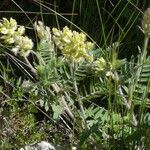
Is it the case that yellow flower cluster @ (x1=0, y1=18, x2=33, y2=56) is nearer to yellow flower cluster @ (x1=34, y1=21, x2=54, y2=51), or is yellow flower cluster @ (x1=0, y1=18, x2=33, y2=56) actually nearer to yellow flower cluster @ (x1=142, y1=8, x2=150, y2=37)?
yellow flower cluster @ (x1=34, y1=21, x2=54, y2=51)

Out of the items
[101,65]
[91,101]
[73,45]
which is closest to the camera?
[73,45]

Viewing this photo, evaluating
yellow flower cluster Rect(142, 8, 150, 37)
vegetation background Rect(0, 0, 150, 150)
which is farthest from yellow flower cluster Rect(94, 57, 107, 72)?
yellow flower cluster Rect(142, 8, 150, 37)

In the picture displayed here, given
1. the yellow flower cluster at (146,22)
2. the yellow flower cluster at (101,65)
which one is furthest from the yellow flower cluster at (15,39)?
the yellow flower cluster at (146,22)

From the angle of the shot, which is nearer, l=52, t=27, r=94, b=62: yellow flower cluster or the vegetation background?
l=52, t=27, r=94, b=62: yellow flower cluster

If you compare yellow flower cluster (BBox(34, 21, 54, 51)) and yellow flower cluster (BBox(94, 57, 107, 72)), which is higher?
yellow flower cluster (BBox(34, 21, 54, 51))

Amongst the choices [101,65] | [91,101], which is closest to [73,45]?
[101,65]

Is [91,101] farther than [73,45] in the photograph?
Yes

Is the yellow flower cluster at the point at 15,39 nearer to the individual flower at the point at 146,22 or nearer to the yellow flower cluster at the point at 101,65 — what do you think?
the yellow flower cluster at the point at 101,65

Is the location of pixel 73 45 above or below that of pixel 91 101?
above

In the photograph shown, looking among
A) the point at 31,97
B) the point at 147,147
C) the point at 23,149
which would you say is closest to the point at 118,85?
the point at 147,147

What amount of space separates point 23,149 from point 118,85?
0.46m

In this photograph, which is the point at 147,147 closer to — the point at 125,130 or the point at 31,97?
the point at 125,130

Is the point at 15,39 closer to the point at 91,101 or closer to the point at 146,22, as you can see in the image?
the point at 146,22

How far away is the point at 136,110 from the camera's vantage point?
184cm
